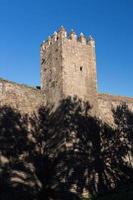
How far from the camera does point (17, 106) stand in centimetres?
1912

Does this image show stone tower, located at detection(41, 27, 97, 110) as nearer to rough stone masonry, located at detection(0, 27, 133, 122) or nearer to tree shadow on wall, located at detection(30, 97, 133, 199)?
rough stone masonry, located at detection(0, 27, 133, 122)

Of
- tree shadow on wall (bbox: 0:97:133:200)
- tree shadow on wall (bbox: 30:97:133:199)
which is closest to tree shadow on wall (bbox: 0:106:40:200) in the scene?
tree shadow on wall (bbox: 0:97:133:200)

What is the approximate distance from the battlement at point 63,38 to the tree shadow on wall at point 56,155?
12.2 ft

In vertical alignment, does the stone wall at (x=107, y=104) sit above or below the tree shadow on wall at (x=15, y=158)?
above

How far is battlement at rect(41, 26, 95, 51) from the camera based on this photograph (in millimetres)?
20969

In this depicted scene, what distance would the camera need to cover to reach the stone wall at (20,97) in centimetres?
1877

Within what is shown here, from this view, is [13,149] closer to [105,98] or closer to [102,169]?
[102,169]

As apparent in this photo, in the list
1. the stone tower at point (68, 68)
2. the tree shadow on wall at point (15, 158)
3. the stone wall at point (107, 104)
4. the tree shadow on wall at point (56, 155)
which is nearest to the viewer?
the tree shadow on wall at point (15, 158)

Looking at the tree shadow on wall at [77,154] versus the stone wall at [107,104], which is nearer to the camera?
the tree shadow on wall at [77,154]

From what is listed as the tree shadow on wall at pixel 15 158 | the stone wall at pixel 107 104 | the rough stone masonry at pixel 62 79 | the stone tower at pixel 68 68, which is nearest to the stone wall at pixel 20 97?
the rough stone masonry at pixel 62 79

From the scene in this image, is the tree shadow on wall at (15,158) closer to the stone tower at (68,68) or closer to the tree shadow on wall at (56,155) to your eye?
the tree shadow on wall at (56,155)

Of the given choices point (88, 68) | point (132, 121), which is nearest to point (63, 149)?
point (88, 68)

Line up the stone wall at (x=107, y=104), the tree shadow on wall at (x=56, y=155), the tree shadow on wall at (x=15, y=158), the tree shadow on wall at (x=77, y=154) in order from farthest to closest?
the stone wall at (x=107, y=104)
the tree shadow on wall at (x=77, y=154)
the tree shadow on wall at (x=56, y=155)
the tree shadow on wall at (x=15, y=158)

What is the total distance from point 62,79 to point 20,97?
253cm
